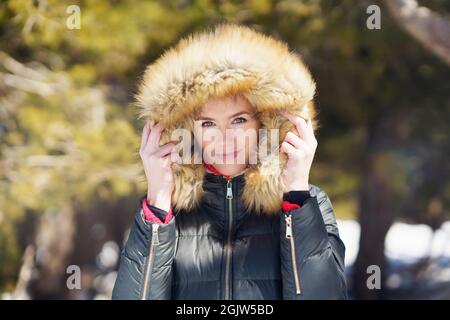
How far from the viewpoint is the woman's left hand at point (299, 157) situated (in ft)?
5.55

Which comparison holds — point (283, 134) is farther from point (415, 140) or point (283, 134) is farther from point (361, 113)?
point (415, 140)

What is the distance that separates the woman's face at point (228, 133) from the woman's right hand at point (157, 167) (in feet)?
0.45

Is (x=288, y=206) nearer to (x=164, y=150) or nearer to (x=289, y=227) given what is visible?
(x=289, y=227)

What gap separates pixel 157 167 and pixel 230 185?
280 millimetres

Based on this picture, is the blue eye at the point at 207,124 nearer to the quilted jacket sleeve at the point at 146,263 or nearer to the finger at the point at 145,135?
the finger at the point at 145,135

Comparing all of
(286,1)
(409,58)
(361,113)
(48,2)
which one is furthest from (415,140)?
(48,2)

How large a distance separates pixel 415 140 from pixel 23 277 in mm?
5835

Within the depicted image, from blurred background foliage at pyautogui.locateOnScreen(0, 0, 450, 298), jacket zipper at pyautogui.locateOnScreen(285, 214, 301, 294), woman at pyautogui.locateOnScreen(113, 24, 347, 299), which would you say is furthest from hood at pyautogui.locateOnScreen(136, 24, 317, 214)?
blurred background foliage at pyautogui.locateOnScreen(0, 0, 450, 298)

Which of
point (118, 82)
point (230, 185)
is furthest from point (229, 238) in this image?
point (118, 82)

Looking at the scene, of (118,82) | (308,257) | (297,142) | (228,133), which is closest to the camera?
(308,257)

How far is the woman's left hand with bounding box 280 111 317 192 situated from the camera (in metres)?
1.69

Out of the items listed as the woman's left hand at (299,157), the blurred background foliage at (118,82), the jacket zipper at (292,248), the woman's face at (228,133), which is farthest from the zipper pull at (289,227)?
the blurred background foliage at (118,82)

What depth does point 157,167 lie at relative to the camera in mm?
1743

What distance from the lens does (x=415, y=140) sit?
26.2ft
